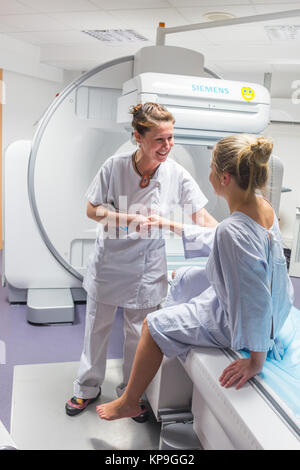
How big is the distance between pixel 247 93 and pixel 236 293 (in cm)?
146

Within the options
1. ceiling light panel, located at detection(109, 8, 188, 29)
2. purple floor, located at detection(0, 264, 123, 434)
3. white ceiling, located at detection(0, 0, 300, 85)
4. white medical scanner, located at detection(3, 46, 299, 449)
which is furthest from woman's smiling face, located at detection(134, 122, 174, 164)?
ceiling light panel, located at detection(109, 8, 188, 29)

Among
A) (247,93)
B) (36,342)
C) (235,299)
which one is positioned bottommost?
(36,342)

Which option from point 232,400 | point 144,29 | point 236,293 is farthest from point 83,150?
point 232,400

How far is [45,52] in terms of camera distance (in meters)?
4.82

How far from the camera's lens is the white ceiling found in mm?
3074

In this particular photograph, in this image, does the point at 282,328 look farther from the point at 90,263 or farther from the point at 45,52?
the point at 45,52

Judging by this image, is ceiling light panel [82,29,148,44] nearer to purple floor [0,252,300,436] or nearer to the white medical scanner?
the white medical scanner

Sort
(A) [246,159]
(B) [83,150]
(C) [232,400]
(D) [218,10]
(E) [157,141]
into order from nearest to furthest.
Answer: (C) [232,400]
(A) [246,159]
(E) [157,141]
(B) [83,150]
(D) [218,10]

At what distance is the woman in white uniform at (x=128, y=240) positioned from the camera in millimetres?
1710

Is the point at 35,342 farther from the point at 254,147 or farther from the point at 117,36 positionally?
the point at 117,36

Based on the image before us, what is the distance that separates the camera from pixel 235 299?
1187 mm

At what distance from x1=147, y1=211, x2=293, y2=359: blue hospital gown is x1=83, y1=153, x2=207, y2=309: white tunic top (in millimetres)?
247

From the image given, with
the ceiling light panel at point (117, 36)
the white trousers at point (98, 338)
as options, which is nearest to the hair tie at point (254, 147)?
the white trousers at point (98, 338)

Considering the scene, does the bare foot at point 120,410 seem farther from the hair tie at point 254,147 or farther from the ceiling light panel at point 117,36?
the ceiling light panel at point 117,36
